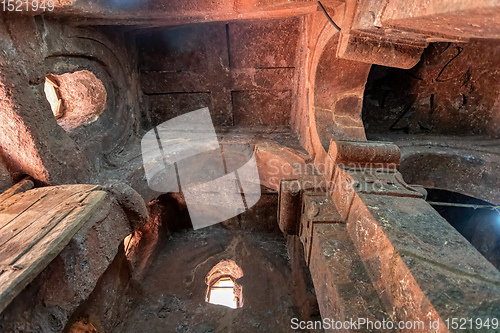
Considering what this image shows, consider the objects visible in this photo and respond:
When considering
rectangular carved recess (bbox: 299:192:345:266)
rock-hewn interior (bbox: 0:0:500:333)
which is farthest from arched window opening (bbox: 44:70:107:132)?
rectangular carved recess (bbox: 299:192:345:266)

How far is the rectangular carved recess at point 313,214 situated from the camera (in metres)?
2.41

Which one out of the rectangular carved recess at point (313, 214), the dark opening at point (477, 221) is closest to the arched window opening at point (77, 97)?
the rectangular carved recess at point (313, 214)

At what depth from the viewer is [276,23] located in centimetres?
393

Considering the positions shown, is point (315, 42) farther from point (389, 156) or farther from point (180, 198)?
point (180, 198)

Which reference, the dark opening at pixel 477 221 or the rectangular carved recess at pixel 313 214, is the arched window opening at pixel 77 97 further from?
the dark opening at pixel 477 221

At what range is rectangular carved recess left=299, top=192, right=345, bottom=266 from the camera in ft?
7.89

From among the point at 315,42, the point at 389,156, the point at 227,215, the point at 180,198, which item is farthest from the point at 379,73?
the point at 180,198

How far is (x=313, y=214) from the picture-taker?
247 centimetres

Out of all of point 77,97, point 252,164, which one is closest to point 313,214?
point 252,164

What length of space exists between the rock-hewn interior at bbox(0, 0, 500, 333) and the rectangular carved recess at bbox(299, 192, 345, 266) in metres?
0.02

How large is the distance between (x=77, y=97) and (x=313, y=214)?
3438 millimetres

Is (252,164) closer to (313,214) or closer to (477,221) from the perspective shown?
(313,214)

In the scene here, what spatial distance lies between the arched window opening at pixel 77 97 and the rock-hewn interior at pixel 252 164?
2cm

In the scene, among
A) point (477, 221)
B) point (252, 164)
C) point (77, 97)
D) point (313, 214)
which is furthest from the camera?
point (477, 221)
